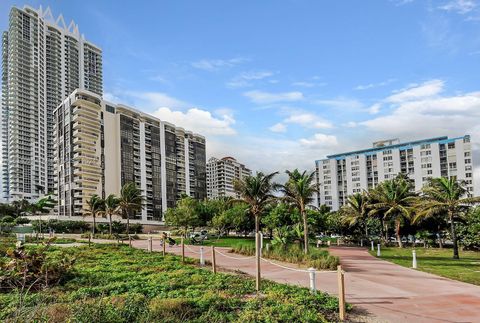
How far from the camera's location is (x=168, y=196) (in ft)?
369

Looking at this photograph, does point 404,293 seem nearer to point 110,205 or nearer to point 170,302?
point 170,302

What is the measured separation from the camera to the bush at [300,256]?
1786 cm

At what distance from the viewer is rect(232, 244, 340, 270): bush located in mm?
17859

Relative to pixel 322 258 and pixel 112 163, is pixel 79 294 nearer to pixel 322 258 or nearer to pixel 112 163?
pixel 322 258

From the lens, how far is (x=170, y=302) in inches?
327

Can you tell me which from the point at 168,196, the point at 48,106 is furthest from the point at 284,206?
the point at 48,106

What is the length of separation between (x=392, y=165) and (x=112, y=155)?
7607cm

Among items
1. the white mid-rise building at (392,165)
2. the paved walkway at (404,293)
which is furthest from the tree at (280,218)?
the white mid-rise building at (392,165)

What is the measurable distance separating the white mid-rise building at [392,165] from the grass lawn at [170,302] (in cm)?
8113

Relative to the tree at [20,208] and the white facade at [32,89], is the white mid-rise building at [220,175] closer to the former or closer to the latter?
the white facade at [32,89]

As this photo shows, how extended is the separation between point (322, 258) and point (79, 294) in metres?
12.1

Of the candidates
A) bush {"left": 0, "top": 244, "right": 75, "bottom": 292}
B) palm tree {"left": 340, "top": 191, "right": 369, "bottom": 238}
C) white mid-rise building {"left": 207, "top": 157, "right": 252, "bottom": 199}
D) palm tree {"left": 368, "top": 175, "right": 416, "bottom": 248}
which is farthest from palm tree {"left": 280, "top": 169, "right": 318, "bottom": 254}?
white mid-rise building {"left": 207, "top": 157, "right": 252, "bottom": 199}

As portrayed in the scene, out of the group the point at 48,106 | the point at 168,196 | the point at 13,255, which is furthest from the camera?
Result: the point at 48,106

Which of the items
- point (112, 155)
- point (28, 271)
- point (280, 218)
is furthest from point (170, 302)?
Result: point (112, 155)
